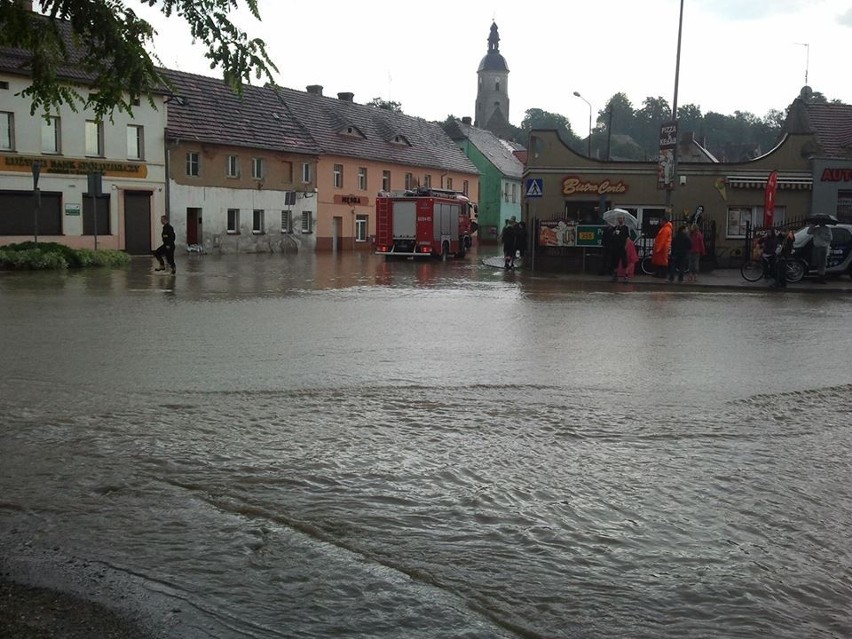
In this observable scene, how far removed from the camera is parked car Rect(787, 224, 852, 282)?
85.3 feet

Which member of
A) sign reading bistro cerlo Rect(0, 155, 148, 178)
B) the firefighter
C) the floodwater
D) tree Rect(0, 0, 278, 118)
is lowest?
the floodwater

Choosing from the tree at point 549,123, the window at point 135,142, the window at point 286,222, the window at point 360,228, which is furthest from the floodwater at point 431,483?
the tree at point 549,123

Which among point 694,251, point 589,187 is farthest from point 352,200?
point 694,251

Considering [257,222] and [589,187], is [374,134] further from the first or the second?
[589,187]

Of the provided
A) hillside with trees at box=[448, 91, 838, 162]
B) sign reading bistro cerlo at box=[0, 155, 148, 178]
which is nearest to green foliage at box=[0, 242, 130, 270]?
sign reading bistro cerlo at box=[0, 155, 148, 178]

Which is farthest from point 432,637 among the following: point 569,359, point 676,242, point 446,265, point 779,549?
point 446,265

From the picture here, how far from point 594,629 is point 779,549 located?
144 centimetres

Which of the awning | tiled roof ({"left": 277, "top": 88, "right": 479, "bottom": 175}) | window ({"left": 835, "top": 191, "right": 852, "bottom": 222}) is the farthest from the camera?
tiled roof ({"left": 277, "top": 88, "right": 479, "bottom": 175})

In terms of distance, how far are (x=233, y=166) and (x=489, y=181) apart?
111 ft

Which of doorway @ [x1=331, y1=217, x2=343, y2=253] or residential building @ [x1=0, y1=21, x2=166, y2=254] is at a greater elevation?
residential building @ [x1=0, y1=21, x2=166, y2=254]

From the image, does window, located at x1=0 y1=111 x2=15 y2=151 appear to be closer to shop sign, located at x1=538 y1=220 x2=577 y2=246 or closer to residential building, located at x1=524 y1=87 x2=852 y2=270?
residential building, located at x1=524 y1=87 x2=852 y2=270

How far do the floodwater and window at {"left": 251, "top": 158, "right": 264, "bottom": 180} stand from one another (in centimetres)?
3988

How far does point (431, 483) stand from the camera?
5766 millimetres

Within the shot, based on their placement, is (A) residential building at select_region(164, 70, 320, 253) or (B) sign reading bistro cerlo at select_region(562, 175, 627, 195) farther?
(A) residential building at select_region(164, 70, 320, 253)
